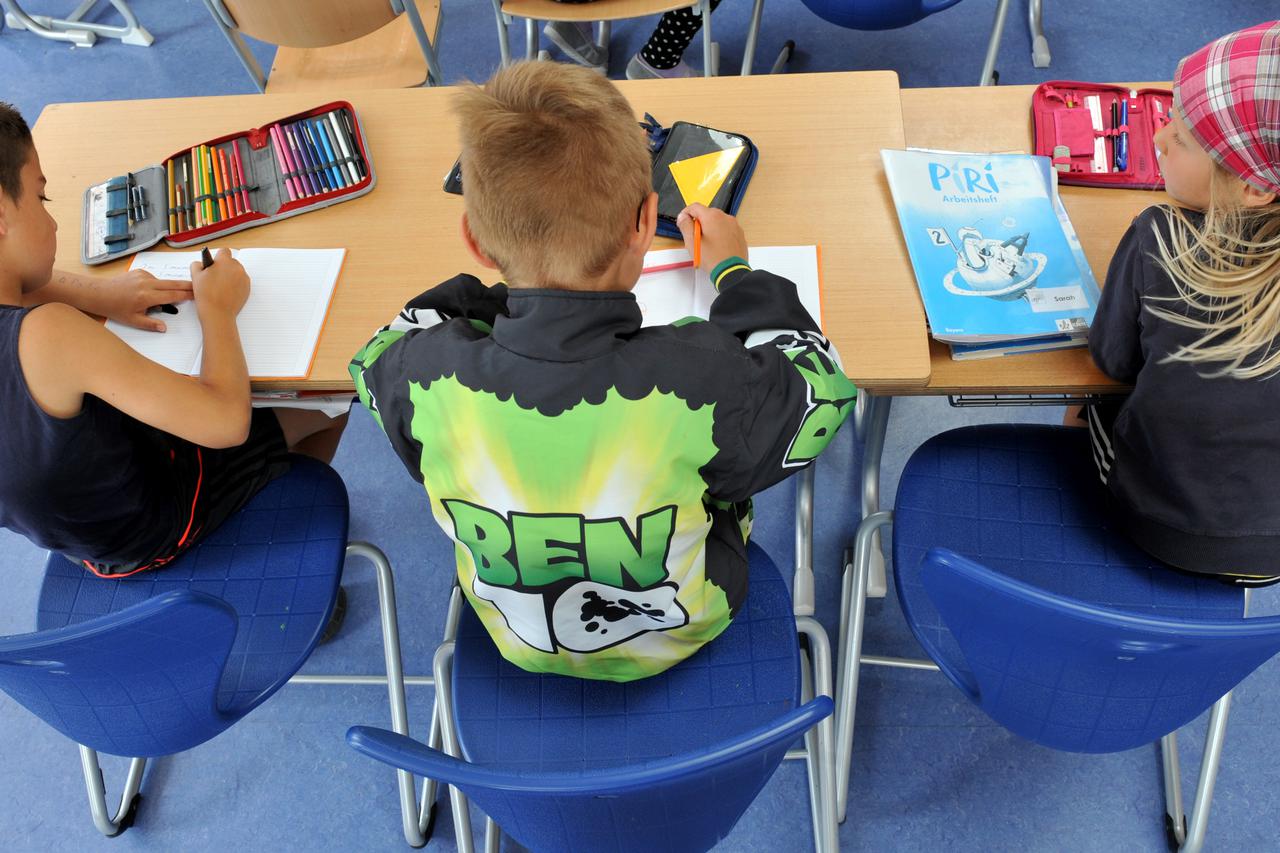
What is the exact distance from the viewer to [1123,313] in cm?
119

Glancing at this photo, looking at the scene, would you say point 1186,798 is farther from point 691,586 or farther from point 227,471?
point 227,471

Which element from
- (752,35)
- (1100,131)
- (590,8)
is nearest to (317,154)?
(590,8)

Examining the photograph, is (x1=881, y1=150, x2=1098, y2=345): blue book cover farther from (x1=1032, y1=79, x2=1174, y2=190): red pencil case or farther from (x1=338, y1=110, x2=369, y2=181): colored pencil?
(x1=338, y1=110, x2=369, y2=181): colored pencil

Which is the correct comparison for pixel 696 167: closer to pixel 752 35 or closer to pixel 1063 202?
pixel 1063 202

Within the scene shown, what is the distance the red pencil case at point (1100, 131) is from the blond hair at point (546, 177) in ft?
2.79

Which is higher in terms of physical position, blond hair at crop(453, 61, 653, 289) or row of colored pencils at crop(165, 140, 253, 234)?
blond hair at crop(453, 61, 653, 289)

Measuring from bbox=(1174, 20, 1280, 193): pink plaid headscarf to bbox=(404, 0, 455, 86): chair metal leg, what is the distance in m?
1.58

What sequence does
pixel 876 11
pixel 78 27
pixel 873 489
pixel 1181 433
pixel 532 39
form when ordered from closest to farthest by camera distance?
pixel 1181 433 < pixel 873 489 < pixel 876 11 < pixel 532 39 < pixel 78 27

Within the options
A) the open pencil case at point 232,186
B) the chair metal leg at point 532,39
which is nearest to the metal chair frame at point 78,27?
the chair metal leg at point 532,39

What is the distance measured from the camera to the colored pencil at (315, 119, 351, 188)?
1.55 meters

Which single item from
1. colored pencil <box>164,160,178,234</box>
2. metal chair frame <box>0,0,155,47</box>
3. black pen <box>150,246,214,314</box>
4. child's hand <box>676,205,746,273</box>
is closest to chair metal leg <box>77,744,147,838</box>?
black pen <box>150,246,214,314</box>

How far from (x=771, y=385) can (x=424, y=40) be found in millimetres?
1527

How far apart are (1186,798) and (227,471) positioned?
168 cm

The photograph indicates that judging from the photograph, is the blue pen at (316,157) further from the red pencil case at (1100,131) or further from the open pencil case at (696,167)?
the red pencil case at (1100,131)
